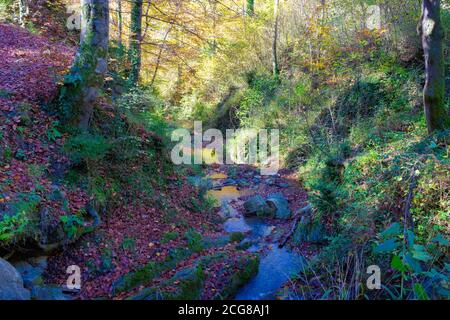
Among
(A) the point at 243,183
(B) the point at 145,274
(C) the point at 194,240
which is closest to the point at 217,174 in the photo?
(A) the point at 243,183

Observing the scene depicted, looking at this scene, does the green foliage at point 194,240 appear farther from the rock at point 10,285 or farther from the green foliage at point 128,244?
the rock at point 10,285

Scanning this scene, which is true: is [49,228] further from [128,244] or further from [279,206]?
[279,206]

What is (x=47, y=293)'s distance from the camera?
432 centimetres

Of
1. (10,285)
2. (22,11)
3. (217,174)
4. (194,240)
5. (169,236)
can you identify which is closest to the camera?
(10,285)

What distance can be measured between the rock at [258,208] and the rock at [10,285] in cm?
589

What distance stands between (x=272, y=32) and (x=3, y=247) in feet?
46.7

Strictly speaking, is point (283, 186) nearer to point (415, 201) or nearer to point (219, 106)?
point (415, 201)

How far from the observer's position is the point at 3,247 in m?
4.30

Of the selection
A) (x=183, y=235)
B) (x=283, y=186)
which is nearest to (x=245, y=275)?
(x=183, y=235)

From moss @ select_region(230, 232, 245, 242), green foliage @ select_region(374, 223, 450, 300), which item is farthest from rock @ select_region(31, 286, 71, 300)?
green foliage @ select_region(374, 223, 450, 300)

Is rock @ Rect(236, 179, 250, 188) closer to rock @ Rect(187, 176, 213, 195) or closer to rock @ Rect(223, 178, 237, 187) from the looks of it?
rock @ Rect(223, 178, 237, 187)

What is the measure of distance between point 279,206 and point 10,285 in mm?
6439

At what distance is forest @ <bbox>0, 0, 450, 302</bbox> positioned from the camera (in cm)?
472

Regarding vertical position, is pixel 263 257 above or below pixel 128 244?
below
